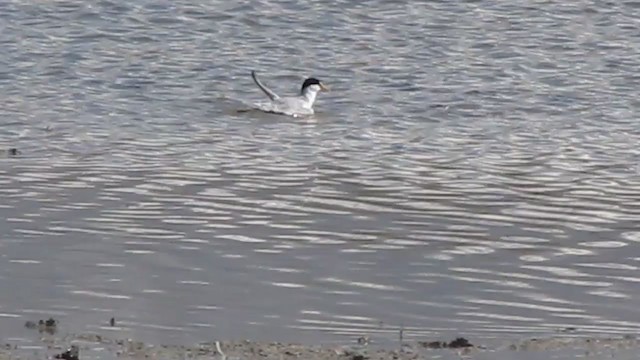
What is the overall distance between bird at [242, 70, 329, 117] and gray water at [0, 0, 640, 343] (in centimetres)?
21

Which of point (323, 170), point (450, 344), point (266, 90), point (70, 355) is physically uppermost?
point (266, 90)

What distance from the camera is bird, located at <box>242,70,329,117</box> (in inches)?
619

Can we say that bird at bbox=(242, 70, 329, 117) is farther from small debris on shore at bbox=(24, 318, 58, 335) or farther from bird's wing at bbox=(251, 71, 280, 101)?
small debris on shore at bbox=(24, 318, 58, 335)

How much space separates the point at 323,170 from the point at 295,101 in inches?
139

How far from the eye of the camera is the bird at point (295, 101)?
15.7 m

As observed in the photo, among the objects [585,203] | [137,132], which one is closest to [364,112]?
[137,132]

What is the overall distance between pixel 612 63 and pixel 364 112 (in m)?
3.52

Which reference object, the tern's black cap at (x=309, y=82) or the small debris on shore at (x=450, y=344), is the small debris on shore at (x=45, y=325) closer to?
the small debris on shore at (x=450, y=344)

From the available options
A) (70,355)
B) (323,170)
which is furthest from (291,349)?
(323,170)

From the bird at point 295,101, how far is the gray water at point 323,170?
21 centimetres

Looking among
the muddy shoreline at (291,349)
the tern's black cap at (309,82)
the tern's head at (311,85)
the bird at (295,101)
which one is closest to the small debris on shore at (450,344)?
the muddy shoreline at (291,349)

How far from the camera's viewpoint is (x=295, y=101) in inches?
624

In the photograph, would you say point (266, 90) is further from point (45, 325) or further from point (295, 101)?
point (45, 325)

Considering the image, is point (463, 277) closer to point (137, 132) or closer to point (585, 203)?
point (585, 203)
